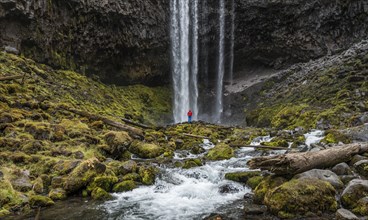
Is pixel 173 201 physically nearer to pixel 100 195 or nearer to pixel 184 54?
pixel 100 195

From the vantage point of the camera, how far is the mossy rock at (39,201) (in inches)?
331

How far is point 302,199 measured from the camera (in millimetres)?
7113

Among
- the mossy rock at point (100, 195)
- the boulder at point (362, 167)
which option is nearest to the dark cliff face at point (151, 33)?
the mossy rock at point (100, 195)

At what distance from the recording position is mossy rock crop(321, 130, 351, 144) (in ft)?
45.8

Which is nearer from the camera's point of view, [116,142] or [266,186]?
[266,186]

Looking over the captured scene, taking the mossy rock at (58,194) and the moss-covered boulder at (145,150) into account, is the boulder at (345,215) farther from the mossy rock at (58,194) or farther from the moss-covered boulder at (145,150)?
the moss-covered boulder at (145,150)

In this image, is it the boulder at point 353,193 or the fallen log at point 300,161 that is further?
the fallen log at point 300,161

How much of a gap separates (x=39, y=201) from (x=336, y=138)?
13081 mm

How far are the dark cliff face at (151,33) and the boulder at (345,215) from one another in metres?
27.3

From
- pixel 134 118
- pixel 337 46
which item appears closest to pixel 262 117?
pixel 134 118

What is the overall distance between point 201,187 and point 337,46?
36.5m

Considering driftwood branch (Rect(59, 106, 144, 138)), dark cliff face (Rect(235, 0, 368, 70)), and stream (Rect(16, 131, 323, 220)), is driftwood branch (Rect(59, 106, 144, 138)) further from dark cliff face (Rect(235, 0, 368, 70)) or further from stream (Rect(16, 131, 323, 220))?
dark cliff face (Rect(235, 0, 368, 70))

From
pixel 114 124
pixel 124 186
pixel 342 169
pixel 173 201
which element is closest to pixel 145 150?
pixel 114 124

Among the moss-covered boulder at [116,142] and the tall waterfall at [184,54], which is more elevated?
the tall waterfall at [184,54]
